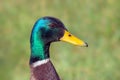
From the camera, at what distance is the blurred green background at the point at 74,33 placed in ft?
26.6

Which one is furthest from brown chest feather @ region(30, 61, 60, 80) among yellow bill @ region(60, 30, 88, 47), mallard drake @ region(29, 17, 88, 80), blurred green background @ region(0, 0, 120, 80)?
blurred green background @ region(0, 0, 120, 80)

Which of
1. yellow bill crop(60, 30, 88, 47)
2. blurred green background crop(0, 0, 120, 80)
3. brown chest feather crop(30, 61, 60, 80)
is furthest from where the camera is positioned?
blurred green background crop(0, 0, 120, 80)

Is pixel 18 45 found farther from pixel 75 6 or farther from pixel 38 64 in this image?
pixel 38 64

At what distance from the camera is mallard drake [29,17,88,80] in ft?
18.8

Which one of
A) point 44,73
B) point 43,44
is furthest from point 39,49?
point 44,73

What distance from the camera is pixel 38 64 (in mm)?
5719

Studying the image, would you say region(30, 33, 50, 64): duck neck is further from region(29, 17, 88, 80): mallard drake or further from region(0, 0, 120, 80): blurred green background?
region(0, 0, 120, 80): blurred green background

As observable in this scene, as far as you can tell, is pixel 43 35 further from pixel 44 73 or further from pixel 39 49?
pixel 44 73

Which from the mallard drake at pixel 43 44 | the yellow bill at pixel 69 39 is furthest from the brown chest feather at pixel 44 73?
the yellow bill at pixel 69 39

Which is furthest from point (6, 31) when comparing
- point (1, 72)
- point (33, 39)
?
point (33, 39)

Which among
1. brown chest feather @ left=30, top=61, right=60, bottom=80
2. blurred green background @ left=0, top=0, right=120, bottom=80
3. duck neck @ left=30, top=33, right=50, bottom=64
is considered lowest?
blurred green background @ left=0, top=0, right=120, bottom=80

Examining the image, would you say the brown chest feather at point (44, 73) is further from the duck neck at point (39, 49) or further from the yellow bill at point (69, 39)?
the yellow bill at point (69, 39)

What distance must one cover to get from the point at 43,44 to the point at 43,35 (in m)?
0.07

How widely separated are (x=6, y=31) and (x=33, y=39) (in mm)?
4009
